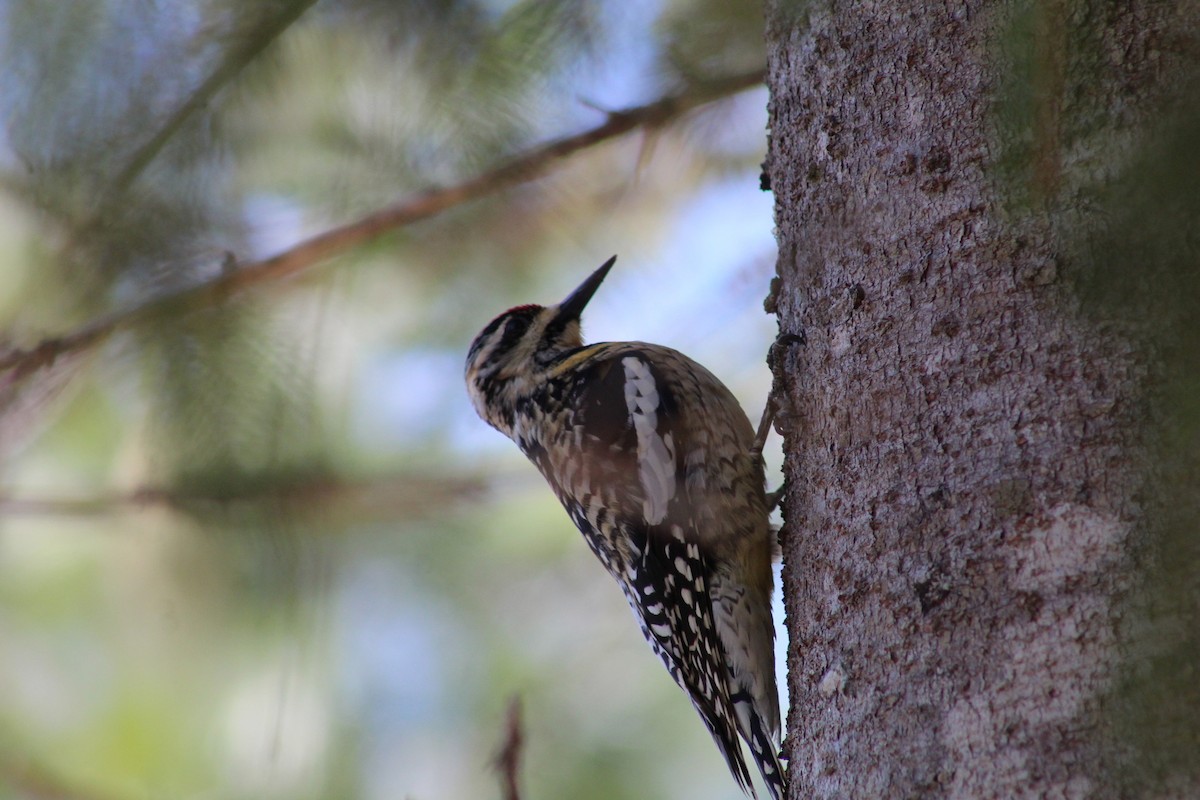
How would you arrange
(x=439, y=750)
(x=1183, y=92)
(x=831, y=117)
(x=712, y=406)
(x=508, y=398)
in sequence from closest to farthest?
(x=1183, y=92) → (x=831, y=117) → (x=712, y=406) → (x=508, y=398) → (x=439, y=750)

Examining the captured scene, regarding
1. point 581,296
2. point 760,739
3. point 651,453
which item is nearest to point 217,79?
point 651,453

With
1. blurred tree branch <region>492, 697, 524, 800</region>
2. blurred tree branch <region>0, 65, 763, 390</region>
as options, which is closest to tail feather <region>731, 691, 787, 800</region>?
blurred tree branch <region>492, 697, 524, 800</region>

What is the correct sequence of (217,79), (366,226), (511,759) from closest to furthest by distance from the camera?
(511,759) → (217,79) → (366,226)

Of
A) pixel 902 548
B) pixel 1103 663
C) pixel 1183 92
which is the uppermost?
pixel 1183 92

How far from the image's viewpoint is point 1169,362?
170 centimetres

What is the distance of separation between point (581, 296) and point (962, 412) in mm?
2209

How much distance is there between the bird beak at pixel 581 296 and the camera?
3.96 meters

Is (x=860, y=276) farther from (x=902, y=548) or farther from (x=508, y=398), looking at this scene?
(x=508, y=398)

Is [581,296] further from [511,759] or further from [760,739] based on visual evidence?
[511,759]

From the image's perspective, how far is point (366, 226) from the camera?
10.3 ft

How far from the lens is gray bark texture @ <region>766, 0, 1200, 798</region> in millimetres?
1691

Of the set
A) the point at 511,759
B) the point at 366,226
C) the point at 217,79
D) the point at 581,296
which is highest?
the point at 581,296

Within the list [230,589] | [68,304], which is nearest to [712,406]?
[230,589]

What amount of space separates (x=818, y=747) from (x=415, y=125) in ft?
5.41
